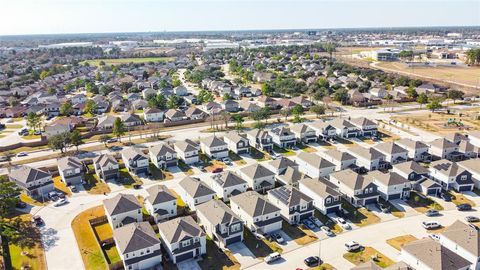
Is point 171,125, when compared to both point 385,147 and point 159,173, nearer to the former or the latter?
point 159,173

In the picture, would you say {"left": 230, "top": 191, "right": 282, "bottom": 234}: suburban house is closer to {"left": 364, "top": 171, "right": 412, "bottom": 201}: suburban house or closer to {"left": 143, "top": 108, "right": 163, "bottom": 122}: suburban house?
{"left": 364, "top": 171, "right": 412, "bottom": 201}: suburban house

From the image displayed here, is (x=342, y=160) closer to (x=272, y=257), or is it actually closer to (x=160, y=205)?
(x=272, y=257)

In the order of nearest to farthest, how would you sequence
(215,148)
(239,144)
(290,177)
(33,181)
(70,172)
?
(33,181) → (290,177) → (70,172) → (215,148) → (239,144)

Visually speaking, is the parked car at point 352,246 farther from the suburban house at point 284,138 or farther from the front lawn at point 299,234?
the suburban house at point 284,138

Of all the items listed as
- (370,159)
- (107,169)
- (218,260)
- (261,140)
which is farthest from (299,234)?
(107,169)

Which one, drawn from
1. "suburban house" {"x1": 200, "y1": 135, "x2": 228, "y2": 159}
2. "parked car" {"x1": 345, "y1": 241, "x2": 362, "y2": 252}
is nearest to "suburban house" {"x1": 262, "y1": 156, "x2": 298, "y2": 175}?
"suburban house" {"x1": 200, "y1": 135, "x2": 228, "y2": 159}
